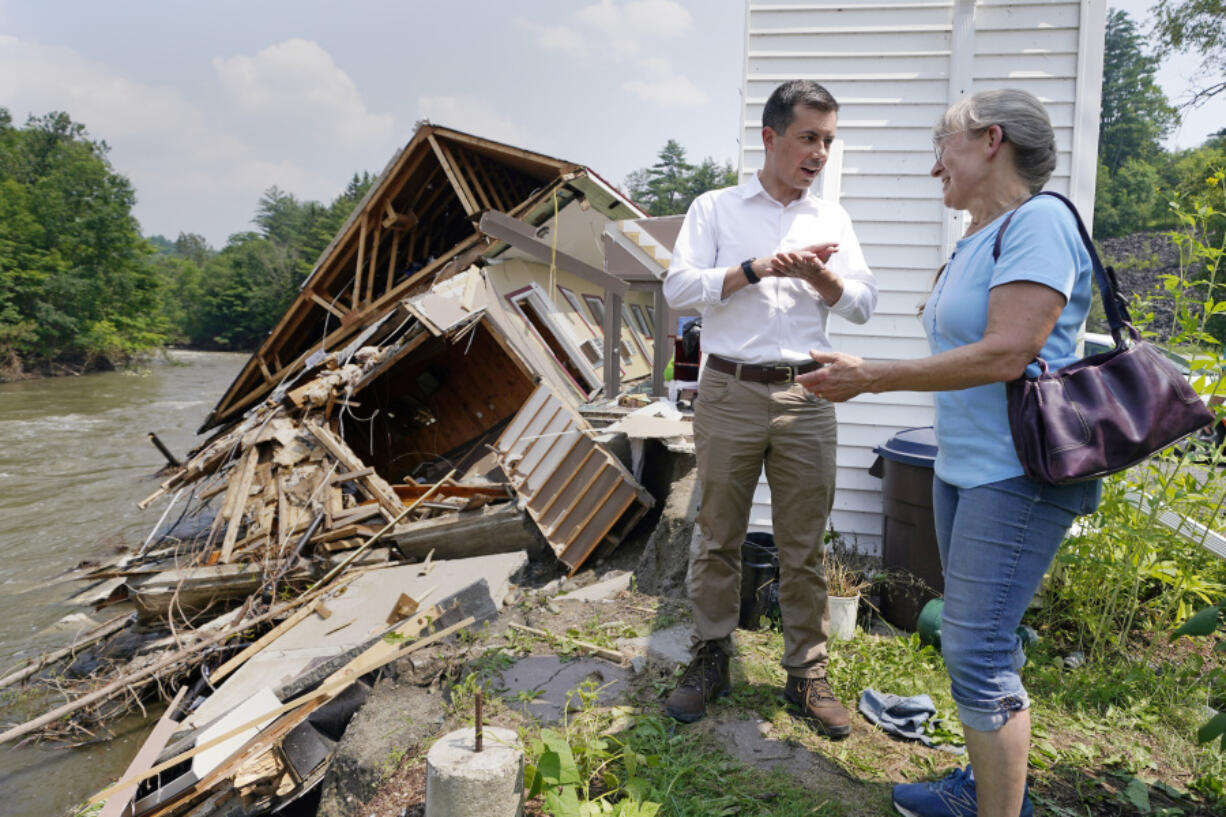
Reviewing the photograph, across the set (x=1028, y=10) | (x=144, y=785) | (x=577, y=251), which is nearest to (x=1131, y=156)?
(x=577, y=251)

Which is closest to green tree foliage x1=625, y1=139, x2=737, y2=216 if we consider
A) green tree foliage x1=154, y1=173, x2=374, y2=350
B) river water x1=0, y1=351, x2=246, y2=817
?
green tree foliage x1=154, y1=173, x2=374, y2=350

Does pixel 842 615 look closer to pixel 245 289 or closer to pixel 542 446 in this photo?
pixel 542 446

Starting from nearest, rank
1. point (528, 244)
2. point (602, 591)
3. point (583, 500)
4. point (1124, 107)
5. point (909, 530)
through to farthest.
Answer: point (909, 530) → point (602, 591) → point (583, 500) → point (528, 244) → point (1124, 107)

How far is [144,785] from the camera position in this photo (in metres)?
3.83

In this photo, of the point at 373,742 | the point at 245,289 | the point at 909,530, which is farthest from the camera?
the point at 245,289

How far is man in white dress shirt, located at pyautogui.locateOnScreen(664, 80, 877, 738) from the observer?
275cm

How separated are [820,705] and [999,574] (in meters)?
1.27

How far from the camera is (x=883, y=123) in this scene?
460 cm

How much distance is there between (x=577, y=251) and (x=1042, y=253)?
440 inches

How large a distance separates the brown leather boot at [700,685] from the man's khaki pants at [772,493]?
0.10 meters

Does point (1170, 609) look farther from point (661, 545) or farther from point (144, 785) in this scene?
point (144, 785)

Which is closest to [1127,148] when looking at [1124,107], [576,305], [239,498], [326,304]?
[1124,107]

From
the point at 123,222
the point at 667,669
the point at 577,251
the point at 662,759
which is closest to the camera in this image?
the point at 662,759

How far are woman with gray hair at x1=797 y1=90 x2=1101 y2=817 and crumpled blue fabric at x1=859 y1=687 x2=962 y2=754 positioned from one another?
0.95 m
